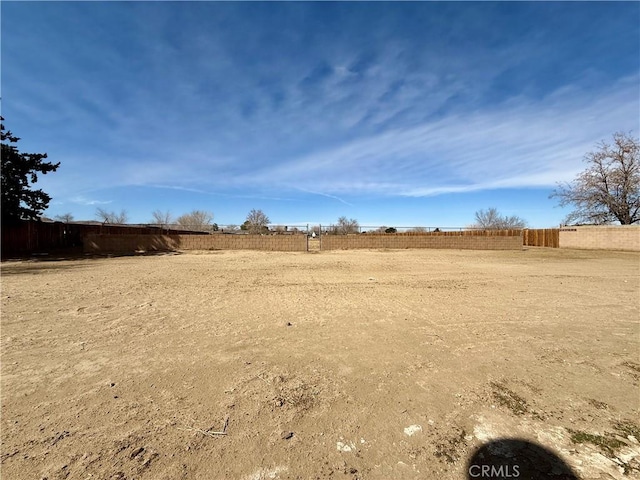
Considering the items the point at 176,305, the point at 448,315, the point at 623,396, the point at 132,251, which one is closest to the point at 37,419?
the point at 176,305

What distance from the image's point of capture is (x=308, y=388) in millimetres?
2861

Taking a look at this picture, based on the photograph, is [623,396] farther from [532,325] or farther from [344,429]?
[344,429]

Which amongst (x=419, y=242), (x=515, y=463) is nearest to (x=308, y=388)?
(x=515, y=463)

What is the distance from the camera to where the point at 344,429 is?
7.43ft

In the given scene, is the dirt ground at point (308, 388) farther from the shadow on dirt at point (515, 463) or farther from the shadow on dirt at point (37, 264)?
the shadow on dirt at point (37, 264)

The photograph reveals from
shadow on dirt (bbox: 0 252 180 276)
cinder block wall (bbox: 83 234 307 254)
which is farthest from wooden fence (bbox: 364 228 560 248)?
shadow on dirt (bbox: 0 252 180 276)

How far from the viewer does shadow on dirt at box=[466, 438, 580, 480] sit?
6.04 ft

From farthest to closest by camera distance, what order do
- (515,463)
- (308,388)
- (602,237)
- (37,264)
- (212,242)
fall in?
1. (602,237)
2. (212,242)
3. (37,264)
4. (308,388)
5. (515,463)

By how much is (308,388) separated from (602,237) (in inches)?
1284

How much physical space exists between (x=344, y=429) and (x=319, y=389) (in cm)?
61

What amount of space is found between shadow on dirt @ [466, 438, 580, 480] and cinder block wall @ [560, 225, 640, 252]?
3080 centimetres

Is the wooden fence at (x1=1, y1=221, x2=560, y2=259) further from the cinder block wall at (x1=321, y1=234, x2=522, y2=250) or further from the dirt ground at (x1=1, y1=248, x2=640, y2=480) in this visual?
the dirt ground at (x1=1, y1=248, x2=640, y2=480)

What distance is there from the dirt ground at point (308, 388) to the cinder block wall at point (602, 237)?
2505cm

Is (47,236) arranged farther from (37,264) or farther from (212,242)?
(212,242)
